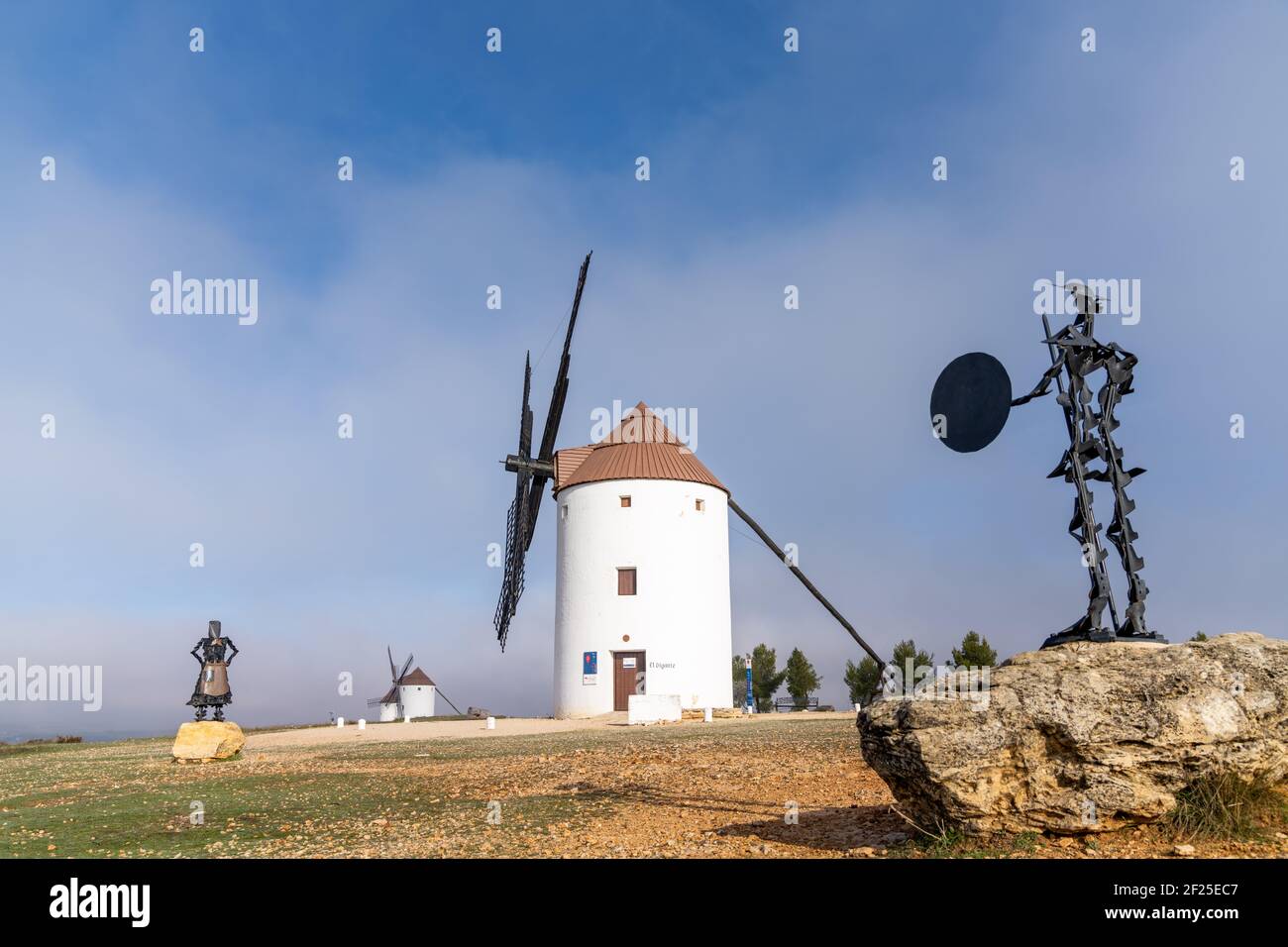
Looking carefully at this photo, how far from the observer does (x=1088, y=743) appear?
6859 mm

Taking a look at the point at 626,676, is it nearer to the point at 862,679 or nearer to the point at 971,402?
the point at 862,679

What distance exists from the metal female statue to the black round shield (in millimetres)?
30907

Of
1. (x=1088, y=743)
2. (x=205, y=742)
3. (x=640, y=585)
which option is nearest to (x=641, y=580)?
(x=640, y=585)

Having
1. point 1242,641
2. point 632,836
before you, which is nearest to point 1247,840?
point 1242,641

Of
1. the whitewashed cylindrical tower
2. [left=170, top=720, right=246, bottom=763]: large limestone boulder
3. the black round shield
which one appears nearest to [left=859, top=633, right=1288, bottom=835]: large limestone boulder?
the black round shield

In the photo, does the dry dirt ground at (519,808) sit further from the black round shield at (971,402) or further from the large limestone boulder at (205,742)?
the black round shield at (971,402)

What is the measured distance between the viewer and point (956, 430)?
9.56 metres

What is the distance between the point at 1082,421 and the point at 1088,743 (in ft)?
11.8

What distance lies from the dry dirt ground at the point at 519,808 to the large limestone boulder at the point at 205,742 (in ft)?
1.23

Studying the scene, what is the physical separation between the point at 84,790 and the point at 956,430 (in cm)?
1454
